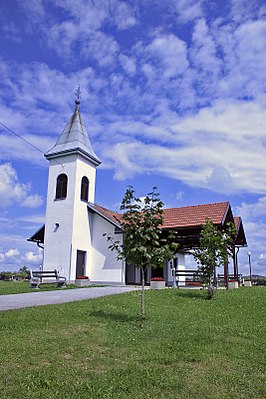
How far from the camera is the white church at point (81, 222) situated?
77.5ft

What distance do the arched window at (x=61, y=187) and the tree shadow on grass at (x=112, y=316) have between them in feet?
50.1

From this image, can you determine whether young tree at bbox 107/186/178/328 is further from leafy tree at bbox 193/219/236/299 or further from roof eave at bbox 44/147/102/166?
roof eave at bbox 44/147/102/166

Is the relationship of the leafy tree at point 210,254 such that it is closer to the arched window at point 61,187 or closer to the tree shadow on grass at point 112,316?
the tree shadow on grass at point 112,316

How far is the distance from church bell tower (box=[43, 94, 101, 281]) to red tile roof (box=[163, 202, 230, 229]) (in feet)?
19.0

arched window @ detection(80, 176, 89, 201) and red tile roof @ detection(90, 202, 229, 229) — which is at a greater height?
arched window @ detection(80, 176, 89, 201)

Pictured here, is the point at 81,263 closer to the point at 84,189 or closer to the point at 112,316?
the point at 84,189

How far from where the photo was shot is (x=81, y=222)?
24578 millimetres

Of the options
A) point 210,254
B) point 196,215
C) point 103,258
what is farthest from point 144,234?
point 103,258

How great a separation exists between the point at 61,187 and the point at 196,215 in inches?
369

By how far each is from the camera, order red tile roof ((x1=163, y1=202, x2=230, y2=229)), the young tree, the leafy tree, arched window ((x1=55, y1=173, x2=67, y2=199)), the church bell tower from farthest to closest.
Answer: arched window ((x1=55, y1=173, x2=67, y2=199)) → the church bell tower → red tile roof ((x1=163, y1=202, x2=230, y2=229)) → the leafy tree → the young tree

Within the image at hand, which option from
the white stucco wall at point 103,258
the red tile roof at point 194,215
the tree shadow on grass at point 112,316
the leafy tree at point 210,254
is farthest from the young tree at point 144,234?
the white stucco wall at point 103,258

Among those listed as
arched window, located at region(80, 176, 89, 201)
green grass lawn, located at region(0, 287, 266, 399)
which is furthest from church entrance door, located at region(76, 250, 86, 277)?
green grass lawn, located at region(0, 287, 266, 399)

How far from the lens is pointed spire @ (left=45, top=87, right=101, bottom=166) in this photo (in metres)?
25.2

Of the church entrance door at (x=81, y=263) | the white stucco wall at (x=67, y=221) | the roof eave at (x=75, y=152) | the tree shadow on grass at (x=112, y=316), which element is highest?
the roof eave at (x=75, y=152)
